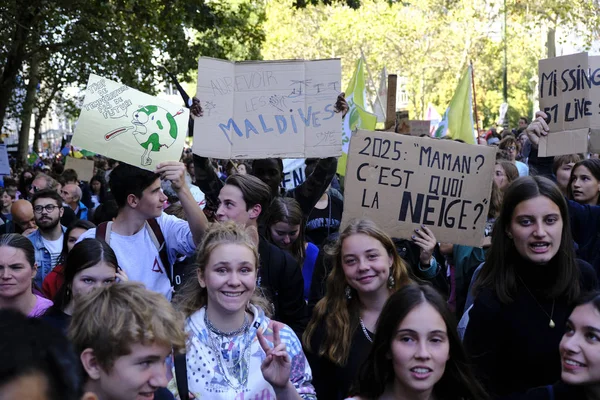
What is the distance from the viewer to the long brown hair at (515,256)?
11.9 feet

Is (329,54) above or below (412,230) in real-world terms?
above

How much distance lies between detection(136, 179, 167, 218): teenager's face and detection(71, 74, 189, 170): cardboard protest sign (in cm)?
27

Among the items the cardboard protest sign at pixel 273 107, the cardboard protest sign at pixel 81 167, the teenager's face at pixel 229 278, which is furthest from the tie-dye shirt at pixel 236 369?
the cardboard protest sign at pixel 81 167

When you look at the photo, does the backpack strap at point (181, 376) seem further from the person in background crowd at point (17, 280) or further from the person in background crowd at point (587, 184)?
the person in background crowd at point (587, 184)

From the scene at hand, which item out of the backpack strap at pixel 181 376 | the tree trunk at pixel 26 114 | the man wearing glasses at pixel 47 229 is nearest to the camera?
the backpack strap at pixel 181 376

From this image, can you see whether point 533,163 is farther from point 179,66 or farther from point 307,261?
point 179,66

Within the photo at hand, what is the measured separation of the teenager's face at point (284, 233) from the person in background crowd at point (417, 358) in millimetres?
2463

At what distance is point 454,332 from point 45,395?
1.95 meters

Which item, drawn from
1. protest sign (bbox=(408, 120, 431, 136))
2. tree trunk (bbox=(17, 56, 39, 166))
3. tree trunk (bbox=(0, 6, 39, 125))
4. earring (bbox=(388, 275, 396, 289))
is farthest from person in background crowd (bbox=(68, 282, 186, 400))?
tree trunk (bbox=(17, 56, 39, 166))

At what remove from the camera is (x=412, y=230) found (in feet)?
16.7

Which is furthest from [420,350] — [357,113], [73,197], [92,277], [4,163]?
[4,163]

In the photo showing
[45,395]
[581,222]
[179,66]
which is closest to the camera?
[45,395]

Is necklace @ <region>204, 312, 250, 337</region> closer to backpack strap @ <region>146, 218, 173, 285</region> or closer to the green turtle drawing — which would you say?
backpack strap @ <region>146, 218, 173, 285</region>

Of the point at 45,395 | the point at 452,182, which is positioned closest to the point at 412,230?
the point at 452,182
